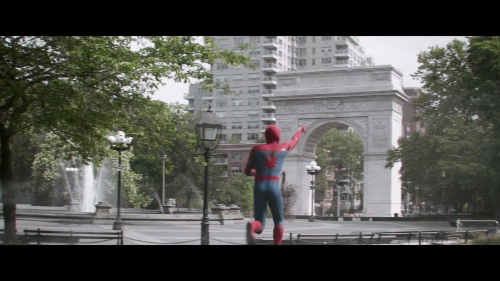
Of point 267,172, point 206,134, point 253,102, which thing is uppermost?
point 253,102

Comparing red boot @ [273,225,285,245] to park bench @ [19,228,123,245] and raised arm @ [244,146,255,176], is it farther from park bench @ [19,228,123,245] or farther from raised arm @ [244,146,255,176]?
park bench @ [19,228,123,245]

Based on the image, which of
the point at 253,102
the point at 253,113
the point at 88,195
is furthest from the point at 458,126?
the point at 88,195

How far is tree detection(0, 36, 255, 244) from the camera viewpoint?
10.4 m

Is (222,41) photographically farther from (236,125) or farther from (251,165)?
(251,165)

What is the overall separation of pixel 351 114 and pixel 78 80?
89.8ft

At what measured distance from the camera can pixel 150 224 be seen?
41.9 ft

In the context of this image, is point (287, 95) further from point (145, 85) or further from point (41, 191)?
point (145, 85)

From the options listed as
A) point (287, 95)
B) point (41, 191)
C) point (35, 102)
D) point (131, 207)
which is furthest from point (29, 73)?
point (287, 95)

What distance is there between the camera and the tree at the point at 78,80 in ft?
34.2

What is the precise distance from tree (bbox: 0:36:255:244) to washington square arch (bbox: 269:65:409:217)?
2023cm

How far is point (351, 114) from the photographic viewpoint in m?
36.7
